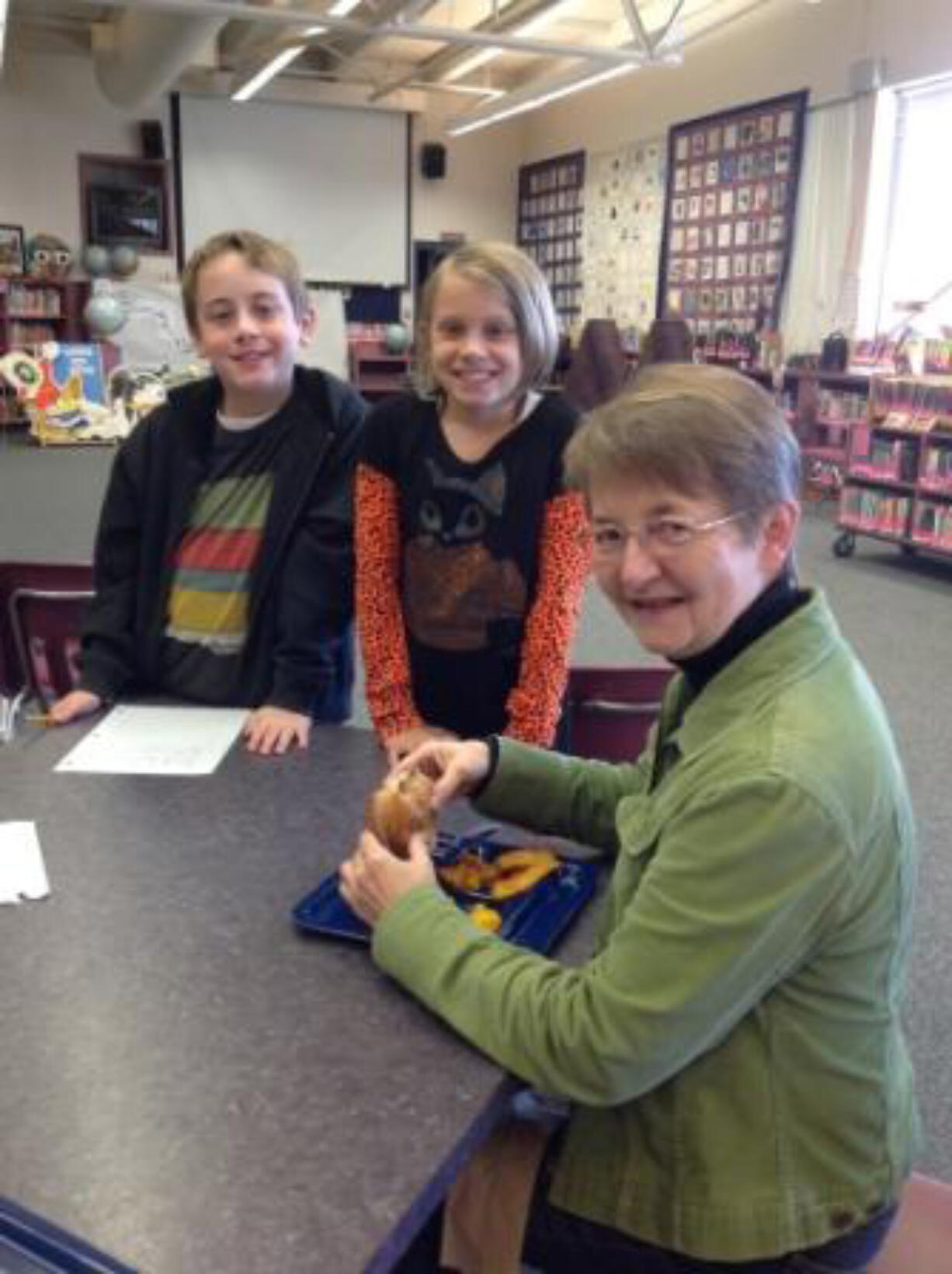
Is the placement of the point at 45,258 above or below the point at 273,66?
below

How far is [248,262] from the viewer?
1.72 metres

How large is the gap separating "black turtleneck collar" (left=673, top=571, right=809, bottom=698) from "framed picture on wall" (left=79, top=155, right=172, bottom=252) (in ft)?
38.1

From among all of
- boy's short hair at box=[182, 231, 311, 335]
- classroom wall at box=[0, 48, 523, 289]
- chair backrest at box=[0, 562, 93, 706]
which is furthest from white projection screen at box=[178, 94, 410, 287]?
boy's short hair at box=[182, 231, 311, 335]

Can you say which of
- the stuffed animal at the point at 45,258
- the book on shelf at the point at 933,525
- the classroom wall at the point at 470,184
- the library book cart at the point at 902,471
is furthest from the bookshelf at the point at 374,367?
the book on shelf at the point at 933,525

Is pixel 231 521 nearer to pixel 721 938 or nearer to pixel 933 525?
pixel 721 938

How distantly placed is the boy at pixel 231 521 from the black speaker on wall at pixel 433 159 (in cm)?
1137

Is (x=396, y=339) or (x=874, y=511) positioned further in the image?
(x=396, y=339)

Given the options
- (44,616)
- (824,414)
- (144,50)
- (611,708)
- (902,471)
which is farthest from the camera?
Answer: (144,50)

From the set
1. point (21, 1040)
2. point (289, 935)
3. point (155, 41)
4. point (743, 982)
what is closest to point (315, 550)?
point (289, 935)

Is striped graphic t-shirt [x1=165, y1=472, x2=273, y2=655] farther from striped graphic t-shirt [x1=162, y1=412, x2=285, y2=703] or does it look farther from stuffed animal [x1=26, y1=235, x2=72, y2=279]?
stuffed animal [x1=26, y1=235, x2=72, y2=279]

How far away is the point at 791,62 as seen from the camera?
836 cm

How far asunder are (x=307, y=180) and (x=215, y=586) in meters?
11.2

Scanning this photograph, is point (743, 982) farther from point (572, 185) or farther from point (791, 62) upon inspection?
point (572, 185)

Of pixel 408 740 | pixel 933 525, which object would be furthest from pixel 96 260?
pixel 408 740
